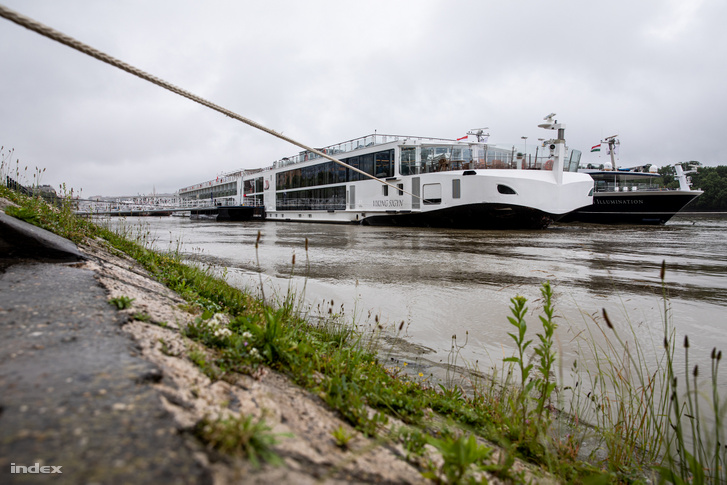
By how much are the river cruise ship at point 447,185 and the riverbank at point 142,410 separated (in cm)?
1076

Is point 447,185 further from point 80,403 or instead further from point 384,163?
point 80,403

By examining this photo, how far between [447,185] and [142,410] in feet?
65.4

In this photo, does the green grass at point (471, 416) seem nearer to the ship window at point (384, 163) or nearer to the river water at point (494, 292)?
the river water at point (494, 292)

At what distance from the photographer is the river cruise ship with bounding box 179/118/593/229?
18219mm

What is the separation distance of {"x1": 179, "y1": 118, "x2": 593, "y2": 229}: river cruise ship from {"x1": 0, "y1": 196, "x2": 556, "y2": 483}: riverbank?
10.8 meters

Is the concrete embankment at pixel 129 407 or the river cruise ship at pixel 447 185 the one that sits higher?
the river cruise ship at pixel 447 185

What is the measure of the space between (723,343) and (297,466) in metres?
4.11

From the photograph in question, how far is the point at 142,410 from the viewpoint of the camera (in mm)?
1128

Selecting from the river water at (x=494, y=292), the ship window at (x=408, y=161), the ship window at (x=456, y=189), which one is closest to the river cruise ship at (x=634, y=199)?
the ship window at (x=456, y=189)

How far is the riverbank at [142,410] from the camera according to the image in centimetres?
93

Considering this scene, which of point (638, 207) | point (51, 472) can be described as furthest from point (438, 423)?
point (638, 207)

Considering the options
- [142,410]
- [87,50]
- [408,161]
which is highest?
[408,161]

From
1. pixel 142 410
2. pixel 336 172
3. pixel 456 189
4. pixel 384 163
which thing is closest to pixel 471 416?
pixel 142 410

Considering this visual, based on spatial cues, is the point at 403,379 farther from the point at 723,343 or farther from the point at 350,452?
the point at 723,343
